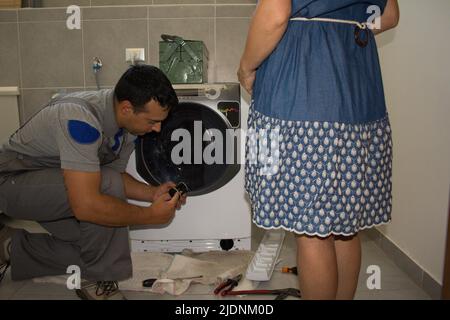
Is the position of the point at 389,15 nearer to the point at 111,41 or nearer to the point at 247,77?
the point at 247,77

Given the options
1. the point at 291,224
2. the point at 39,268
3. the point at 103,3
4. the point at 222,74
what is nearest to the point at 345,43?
the point at 291,224

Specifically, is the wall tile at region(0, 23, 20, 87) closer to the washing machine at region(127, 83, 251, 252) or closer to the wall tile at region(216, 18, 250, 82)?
the wall tile at region(216, 18, 250, 82)

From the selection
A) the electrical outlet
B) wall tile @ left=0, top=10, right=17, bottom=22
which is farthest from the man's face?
wall tile @ left=0, top=10, right=17, bottom=22

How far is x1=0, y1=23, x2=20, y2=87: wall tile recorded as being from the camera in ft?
8.44

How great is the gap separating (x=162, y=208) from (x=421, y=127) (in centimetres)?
100

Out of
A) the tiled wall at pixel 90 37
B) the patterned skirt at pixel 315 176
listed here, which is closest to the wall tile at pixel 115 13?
the tiled wall at pixel 90 37

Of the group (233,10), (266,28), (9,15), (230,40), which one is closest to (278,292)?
(266,28)

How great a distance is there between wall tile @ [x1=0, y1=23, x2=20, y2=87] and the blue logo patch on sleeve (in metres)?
1.64

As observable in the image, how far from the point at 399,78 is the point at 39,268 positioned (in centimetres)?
160

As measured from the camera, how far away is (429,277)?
4.56ft

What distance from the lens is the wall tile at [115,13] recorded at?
2.56 metres

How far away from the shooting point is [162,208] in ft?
5.07

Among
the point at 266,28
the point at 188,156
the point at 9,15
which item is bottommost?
the point at 188,156
